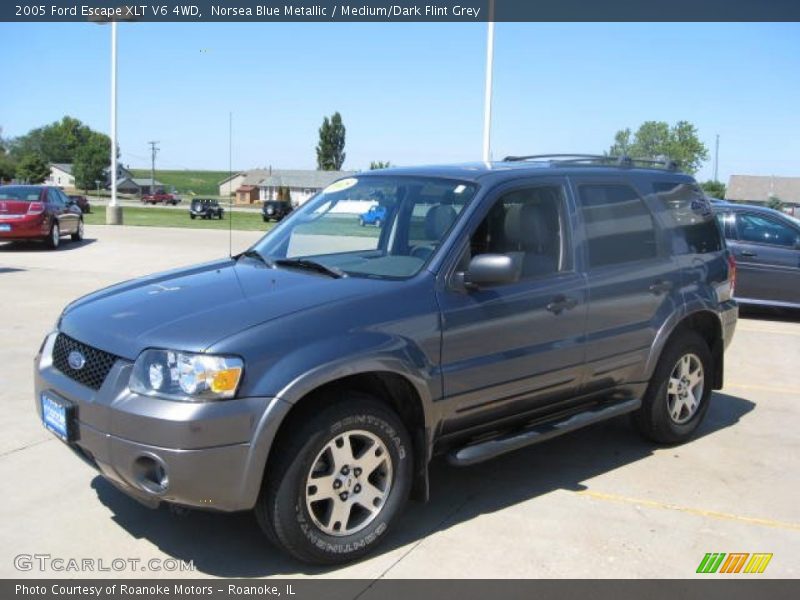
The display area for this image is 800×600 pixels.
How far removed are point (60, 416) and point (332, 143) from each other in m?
106

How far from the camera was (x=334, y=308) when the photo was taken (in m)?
3.69

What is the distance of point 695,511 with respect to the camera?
4.48 m

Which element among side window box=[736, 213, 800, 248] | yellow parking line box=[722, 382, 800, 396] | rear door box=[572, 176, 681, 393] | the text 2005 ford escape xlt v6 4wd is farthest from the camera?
side window box=[736, 213, 800, 248]

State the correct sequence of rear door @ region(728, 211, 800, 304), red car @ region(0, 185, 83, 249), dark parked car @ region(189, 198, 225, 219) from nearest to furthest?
rear door @ region(728, 211, 800, 304)
red car @ region(0, 185, 83, 249)
dark parked car @ region(189, 198, 225, 219)

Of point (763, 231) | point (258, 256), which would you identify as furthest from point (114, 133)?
point (258, 256)

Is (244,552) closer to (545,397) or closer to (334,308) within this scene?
(334,308)

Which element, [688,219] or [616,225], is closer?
[616,225]

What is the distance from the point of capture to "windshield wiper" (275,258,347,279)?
13.8 feet

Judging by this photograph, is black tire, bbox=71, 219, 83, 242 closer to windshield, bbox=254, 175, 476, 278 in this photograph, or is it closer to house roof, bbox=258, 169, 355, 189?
windshield, bbox=254, 175, 476, 278

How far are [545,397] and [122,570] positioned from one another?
2.45 metres

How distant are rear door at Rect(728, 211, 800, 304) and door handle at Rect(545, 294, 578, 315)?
8021 mm

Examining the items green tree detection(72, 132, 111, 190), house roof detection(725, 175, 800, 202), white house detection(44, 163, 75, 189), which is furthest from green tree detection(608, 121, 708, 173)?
white house detection(44, 163, 75, 189)

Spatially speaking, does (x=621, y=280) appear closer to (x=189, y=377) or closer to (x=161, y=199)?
(x=189, y=377)
